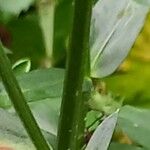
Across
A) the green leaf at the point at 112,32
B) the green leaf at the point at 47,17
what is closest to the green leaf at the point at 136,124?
the green leaf at the point at 112,32

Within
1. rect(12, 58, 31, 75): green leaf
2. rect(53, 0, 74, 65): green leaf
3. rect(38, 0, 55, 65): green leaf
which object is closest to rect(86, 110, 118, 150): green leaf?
rect(12, 58, 31, 75): green leaf

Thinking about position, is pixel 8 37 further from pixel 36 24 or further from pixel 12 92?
pixel 12 92

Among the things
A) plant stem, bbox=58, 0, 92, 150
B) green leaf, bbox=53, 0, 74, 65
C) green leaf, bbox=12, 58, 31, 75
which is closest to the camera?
plant stem, bbox=58, 0, 92, 150

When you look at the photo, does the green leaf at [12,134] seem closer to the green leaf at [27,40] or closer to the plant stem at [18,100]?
the plant stem at [18,100]

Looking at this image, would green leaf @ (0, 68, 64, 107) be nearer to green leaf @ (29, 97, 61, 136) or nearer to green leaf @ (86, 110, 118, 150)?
green leaf @ (29, 97, 61, 136)

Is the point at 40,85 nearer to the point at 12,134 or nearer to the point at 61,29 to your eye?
the point at 12,134

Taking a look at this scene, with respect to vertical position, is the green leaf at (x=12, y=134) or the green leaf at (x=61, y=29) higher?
the green leaf at (x=12, y=134)
